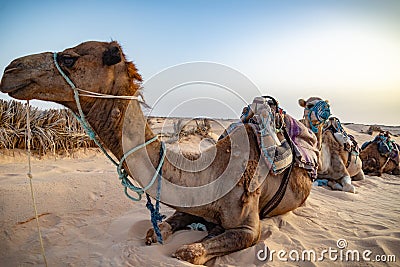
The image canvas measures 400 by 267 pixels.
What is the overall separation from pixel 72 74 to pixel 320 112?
4.33 meters

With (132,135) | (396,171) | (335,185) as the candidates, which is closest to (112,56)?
(132,135)

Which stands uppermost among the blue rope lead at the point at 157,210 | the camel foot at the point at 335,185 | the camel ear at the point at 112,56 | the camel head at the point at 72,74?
the camel ear at the point at 112,56

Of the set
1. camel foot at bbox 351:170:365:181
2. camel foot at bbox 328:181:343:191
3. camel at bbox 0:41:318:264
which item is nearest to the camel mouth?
camel at bbox 0:41:318:264

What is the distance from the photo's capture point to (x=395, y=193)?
6.23 meters

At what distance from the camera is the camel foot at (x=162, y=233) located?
9.76 ft

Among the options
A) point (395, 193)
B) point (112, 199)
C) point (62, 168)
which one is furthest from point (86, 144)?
point (395, 193)

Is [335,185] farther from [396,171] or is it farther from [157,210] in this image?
[157,210]

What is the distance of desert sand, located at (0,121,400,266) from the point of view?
2783mm

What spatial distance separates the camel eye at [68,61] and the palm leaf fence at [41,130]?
5343 millimetres

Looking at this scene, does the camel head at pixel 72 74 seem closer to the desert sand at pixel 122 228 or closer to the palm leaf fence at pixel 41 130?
the desert sand at pixel 122 228

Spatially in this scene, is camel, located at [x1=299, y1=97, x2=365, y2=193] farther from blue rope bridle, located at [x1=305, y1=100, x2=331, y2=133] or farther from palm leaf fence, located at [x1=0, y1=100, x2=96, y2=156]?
palm leaf fence, located at [x1=0, y1=100, x2=96, y2=156]

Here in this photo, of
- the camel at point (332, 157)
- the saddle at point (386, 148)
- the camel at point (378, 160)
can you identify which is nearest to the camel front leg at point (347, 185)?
the camel at point (332, 157)

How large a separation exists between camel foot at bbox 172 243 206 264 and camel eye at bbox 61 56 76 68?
5.72ft

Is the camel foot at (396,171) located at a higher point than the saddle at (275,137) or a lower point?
lower
